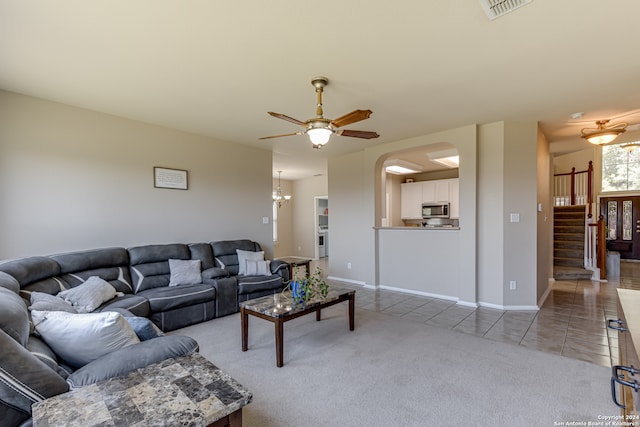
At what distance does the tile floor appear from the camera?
117 inches

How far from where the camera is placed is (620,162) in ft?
27.7

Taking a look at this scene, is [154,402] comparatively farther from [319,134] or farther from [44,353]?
[319,134]

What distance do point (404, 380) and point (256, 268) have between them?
2.68m

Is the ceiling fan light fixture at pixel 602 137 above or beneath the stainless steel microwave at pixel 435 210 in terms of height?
above

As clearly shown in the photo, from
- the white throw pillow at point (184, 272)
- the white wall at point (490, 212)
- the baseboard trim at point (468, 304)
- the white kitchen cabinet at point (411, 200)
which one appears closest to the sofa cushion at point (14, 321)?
the white throw pillow at point (184, 272)

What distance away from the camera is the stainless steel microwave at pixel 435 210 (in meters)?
7.41

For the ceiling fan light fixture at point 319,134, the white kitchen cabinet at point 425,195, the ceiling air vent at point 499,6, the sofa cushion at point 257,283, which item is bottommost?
the sofa cushion at point 257,283

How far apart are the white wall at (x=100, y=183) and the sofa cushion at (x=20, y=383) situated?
2875mm

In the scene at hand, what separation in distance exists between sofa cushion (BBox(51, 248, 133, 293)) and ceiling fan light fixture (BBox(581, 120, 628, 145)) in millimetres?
6188

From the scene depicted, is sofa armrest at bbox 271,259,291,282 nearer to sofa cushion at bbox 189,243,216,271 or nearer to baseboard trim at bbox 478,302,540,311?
sofa cushion at bbox 189,243,216,271

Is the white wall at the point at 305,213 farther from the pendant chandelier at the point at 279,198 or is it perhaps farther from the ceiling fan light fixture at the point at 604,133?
the ceiling fan light fixture at the point at 604,133

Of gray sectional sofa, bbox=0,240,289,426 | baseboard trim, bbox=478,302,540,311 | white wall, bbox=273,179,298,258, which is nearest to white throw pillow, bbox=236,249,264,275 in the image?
gray sectional sofa, bbox=0,240,289,426

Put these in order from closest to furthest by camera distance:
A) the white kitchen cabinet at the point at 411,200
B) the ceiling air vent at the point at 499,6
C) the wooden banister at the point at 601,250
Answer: the ceiling air vent at the point at 499,6 → the wooden banister at the point at 601,250 → the white kitchen cabinet at the point at 411,200

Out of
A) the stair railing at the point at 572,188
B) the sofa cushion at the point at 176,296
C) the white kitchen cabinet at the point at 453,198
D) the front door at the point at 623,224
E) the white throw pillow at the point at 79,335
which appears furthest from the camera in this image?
the front door at the point at 623,224
